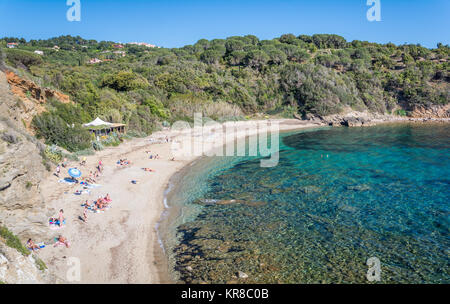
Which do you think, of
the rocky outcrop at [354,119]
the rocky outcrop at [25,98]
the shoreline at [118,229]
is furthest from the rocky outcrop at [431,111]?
the rocky outcrop at [25,98]

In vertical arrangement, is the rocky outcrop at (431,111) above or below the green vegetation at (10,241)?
above

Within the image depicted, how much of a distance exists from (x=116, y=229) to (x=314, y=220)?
31.9 feet

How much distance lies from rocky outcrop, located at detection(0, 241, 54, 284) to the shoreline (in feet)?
2.25

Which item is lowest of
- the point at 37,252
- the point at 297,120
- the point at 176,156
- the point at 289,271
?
the point at 289,271

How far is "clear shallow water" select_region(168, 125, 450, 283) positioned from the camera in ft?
33.5

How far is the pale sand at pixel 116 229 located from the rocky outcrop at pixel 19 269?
1.01 m

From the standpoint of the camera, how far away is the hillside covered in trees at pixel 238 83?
32625 mm

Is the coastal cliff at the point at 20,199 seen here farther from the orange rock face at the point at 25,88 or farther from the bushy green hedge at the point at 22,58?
the bushy green hedge at the point at 22,58

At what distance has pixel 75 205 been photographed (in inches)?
561

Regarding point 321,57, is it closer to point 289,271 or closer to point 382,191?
point 382,191

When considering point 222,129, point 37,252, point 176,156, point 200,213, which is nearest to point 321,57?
point 222,129

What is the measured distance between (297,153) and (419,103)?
45423 mm

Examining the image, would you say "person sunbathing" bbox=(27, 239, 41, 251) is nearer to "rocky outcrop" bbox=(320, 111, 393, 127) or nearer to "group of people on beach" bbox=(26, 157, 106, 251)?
"group of people on beach" bbox=(26, 157, 106, 251)

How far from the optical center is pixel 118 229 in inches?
497
